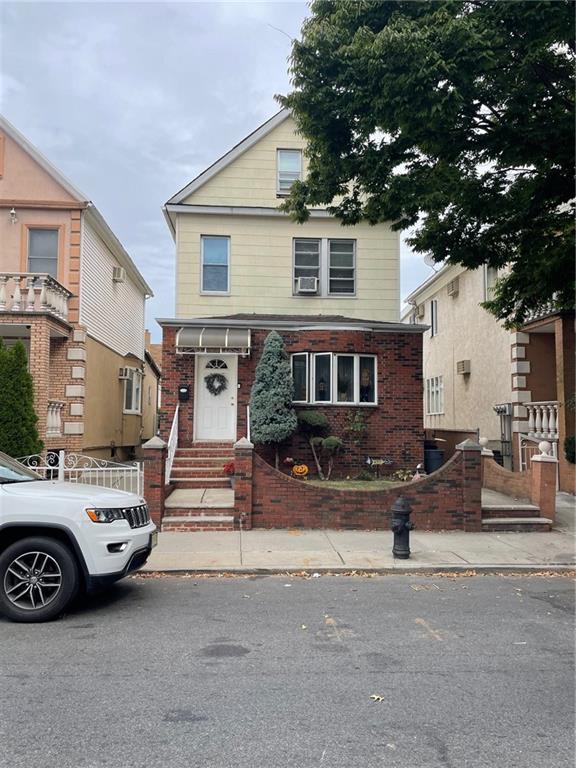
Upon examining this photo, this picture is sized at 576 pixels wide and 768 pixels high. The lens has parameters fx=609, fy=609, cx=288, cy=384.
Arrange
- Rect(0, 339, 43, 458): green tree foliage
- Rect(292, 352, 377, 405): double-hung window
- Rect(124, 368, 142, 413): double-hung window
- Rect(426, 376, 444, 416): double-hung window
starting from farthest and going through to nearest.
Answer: Rect(426, 376, 444, 416): double-hung window
Rect(124, 368, 142, 413): double-hung window
Rect(292, 352, 377, 405): double-hung window
Rect(0, 339, 43, 458): green tree foliage

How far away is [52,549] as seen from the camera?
5.87 metres

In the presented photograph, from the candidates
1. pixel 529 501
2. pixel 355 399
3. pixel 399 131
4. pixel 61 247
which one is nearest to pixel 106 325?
pixel 61 247

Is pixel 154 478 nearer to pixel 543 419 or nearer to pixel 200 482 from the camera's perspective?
pixel 200 482

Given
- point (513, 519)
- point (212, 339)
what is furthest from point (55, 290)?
point (513, 519)

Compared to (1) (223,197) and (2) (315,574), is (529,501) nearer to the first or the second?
(2) (315,574)

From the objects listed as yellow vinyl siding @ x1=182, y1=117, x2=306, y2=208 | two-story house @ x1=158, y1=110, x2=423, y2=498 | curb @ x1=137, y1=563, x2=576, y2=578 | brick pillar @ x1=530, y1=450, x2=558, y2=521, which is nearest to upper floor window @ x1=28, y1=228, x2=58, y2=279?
two-story house @ x1=158, y1=110, x2=423, y2=498

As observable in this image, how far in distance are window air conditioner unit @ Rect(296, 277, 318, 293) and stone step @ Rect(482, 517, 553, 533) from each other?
817 cm

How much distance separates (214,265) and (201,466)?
585 cm

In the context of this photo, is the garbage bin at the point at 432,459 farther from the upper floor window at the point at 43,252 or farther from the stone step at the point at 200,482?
the upper floor window at the point at 43,252

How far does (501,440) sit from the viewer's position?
17156mm

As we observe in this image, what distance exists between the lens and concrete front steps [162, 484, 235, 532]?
10.1 metres

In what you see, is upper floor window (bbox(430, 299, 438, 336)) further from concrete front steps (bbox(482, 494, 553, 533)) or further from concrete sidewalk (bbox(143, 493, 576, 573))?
concrete sidewalk (bbox(143, 493, 576, 573))

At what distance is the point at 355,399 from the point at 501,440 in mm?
5104

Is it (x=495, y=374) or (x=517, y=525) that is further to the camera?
(x=495, y=374)
